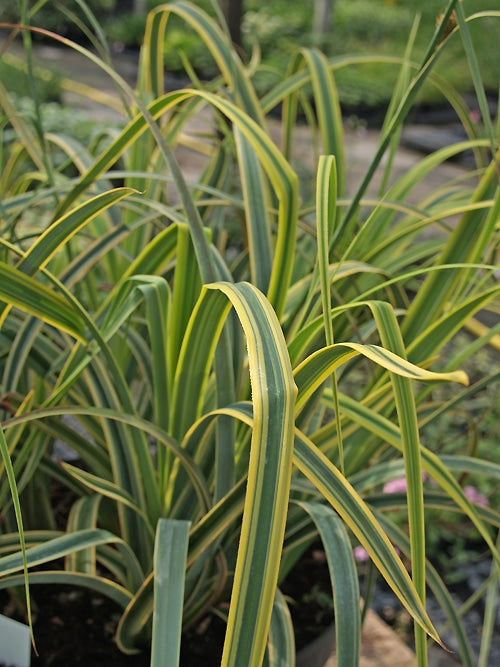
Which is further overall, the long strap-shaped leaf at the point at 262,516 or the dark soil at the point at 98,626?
the dark soil at the point at 98,626

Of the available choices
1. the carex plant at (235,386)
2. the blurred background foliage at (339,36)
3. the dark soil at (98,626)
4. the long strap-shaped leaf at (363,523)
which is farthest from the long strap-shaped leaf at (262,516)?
the blurred background foliage at (339,36)

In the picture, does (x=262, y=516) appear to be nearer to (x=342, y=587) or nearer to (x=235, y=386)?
(x=342, y=587)

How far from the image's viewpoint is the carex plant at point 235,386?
1.83 feet

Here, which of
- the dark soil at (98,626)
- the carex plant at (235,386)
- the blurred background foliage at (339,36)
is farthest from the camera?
the blurred background foliage at (339,36)

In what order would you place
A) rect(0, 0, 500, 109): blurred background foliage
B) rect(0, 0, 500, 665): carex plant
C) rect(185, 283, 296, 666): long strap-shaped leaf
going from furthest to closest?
rect(0, 0, 500, 109): blurred background foliage → rect(0, 0, 500, 665): carex plant → rect(185, 283, 296, 666): long strap-shaped leaf

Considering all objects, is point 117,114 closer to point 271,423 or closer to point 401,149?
point 401,149

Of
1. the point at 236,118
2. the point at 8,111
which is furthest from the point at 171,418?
the point at 8,111

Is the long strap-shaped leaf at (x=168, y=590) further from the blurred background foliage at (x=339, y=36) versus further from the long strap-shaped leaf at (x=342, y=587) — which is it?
the blurred background foliage at (x=339, y=36)

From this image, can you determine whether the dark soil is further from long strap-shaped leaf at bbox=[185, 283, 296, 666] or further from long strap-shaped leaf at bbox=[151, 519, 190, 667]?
long strap-shaped leaf at bbox=[185, 283, 296, 666]

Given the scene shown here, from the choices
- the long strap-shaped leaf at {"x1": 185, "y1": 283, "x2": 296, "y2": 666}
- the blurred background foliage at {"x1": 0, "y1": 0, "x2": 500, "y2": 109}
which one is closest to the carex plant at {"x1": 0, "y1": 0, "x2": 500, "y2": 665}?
the long strap-shaped leaf at {"x1": 185, "y1": 283, "x2": 296, "y2": 666}

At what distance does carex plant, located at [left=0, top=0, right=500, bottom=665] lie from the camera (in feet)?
1.83

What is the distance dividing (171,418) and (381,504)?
0.26m

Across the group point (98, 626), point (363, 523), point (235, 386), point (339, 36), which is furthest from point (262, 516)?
point (339, 36)

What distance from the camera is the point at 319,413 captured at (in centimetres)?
96
